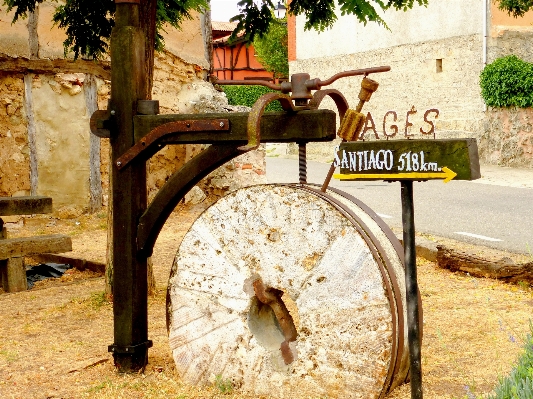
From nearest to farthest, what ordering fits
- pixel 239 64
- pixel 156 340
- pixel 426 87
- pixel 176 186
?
pixel 176 186, pixel 156 340, pixel 426 87, pixel 239 64

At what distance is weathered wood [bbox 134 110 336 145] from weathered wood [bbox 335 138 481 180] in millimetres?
377

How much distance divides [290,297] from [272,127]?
742 mm

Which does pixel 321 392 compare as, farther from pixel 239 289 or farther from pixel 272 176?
pixel 272 176

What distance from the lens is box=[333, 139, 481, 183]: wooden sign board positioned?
8.23 feet

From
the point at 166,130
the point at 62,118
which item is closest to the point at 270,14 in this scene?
the point at 166,130

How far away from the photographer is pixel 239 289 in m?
3.25

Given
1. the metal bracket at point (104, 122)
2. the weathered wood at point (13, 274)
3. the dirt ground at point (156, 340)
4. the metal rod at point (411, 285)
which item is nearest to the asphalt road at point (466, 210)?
the dirt ground at point (156, 340)

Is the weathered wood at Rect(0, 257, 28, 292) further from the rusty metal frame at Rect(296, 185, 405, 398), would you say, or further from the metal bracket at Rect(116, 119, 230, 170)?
the rusty metal frame at Rect(296, 185, 405, 398)

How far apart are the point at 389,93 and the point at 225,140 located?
18.3 metres

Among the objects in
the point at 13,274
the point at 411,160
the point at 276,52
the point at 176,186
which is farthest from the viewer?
the point at 276,52

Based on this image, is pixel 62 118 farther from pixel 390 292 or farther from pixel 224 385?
pixel 390 292

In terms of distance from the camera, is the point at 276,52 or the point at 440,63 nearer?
the point at 440,63

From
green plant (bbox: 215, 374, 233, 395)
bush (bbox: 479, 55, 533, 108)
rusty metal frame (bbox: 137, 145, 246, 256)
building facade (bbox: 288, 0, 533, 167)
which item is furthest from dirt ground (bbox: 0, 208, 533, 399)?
building facade (bbox: 288, 0, 533, 167)

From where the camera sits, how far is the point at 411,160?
2.58 m
